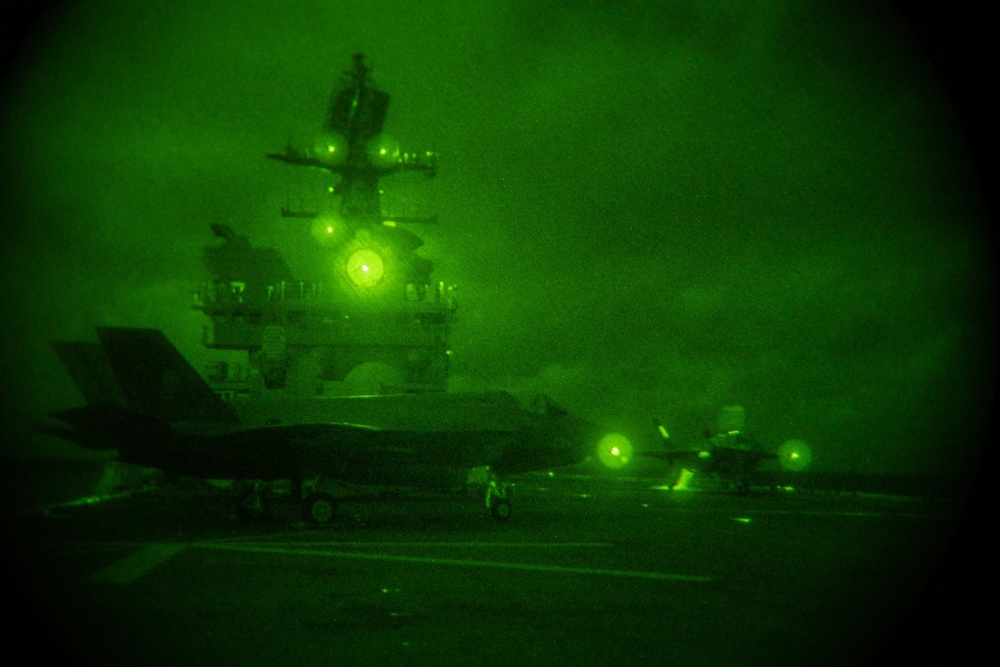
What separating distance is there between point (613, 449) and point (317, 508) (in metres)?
7.02

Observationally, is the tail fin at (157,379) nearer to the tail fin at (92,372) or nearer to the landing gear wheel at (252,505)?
the tail fin at (92,372)

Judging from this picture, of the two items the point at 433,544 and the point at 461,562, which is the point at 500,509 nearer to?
the point at 433,544

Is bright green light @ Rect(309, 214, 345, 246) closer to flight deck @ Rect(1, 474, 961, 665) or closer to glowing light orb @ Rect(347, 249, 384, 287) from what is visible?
glowing light orb @ Rect(347, 249, 384, 287)

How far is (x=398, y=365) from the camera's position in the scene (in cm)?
2422

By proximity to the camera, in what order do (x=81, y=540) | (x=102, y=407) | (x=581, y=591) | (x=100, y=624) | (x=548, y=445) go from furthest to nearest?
(x=548, y=445)
(x=102, y=407)
(x=81, y=540)
(x=581, y=591)
(x=100, y=624)

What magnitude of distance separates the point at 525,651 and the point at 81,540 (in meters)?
8.66

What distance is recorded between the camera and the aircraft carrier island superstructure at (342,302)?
22.5 m

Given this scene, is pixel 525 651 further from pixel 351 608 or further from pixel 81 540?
pixel 81 540

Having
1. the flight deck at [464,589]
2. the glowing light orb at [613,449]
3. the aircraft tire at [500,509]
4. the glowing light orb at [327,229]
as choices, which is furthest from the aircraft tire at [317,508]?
the glowing light orb at [327,229]

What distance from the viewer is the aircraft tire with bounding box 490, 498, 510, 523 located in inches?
649

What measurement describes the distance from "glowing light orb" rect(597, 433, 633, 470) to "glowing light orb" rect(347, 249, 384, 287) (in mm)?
9918

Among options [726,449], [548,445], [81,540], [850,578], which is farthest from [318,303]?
[850,578]

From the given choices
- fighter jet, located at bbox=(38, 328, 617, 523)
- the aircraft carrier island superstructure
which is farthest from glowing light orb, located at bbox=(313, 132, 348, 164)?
fighter jet, located at bbox=(38, 328, 617, 523)

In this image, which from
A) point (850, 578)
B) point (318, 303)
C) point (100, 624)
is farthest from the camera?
point (318, 303)
